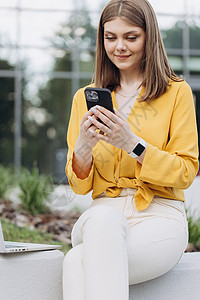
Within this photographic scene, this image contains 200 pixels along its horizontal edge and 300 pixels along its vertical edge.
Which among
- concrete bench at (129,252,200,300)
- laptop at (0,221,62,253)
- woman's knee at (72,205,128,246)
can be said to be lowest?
concrete bench at (129,252,200,300)

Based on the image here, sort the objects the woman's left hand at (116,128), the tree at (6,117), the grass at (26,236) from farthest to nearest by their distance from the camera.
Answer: the tree at (6,117) → the grass at (26,236) → the woman's left hand at (116,128)

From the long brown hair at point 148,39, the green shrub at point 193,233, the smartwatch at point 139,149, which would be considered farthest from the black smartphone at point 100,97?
the green shrub at point 193,233

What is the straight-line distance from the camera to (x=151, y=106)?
2.15 metres

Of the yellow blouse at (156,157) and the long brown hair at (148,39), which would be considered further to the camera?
the long brown hair at (148,39)

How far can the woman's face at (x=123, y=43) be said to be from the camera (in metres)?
2.11

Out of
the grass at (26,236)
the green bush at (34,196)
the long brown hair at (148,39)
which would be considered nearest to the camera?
the long brown hair at (148,39)

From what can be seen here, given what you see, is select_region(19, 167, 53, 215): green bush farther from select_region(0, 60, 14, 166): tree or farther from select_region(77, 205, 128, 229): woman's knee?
select_region(0, 60, 14, 166): tree

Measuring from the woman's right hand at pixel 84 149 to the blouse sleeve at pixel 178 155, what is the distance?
259mm

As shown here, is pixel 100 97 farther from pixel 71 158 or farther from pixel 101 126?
pixel 71 158

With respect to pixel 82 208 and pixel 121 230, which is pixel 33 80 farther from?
pixel 121 230

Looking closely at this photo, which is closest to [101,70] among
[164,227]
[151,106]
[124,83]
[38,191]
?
[124,83]

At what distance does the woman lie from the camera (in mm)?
1666

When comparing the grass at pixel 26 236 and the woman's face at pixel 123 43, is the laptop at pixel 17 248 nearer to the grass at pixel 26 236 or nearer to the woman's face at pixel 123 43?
the woman's face at pixel 123 43

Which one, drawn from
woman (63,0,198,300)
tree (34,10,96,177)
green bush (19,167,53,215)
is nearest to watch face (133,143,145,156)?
woman (63,0,198,300)
